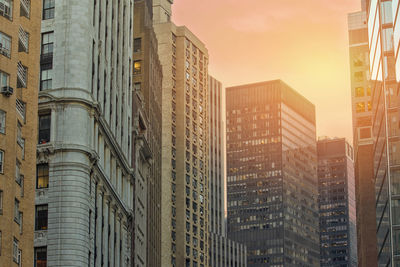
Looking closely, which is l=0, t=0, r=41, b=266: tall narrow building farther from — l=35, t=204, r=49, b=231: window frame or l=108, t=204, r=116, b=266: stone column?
l=108, t=204, r=116, b=266: stone column

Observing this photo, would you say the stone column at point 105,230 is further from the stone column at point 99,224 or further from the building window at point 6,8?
the building window at point 6,8

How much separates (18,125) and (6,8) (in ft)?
25.4

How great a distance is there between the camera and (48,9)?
302 feet

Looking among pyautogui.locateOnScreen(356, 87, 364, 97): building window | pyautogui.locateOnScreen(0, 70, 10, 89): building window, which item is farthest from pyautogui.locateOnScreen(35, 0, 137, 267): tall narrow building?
pyautogui.locateOnScreen(356, 87, 364, 97): building window

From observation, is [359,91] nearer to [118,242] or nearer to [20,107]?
[118,242]

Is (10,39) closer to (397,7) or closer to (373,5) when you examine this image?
(397,7)

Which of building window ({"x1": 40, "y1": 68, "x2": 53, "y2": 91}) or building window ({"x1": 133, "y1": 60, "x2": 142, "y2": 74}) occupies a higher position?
building window ({"x1": 133, "y1": 60, "x2": 142, "y2": 74})

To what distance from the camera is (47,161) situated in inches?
3413

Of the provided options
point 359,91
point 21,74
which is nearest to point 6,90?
point 21,74

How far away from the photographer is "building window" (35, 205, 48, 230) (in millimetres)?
84500

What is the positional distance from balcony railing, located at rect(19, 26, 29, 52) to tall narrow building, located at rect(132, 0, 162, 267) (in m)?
57.4

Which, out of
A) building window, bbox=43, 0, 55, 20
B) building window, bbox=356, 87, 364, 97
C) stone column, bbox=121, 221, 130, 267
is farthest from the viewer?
building window, bbox=356, 87, 364, 97

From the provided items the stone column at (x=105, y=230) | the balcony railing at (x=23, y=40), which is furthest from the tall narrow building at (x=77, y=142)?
the balcony railing at (x=23, y=40)

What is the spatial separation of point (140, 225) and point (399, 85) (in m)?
63.9
